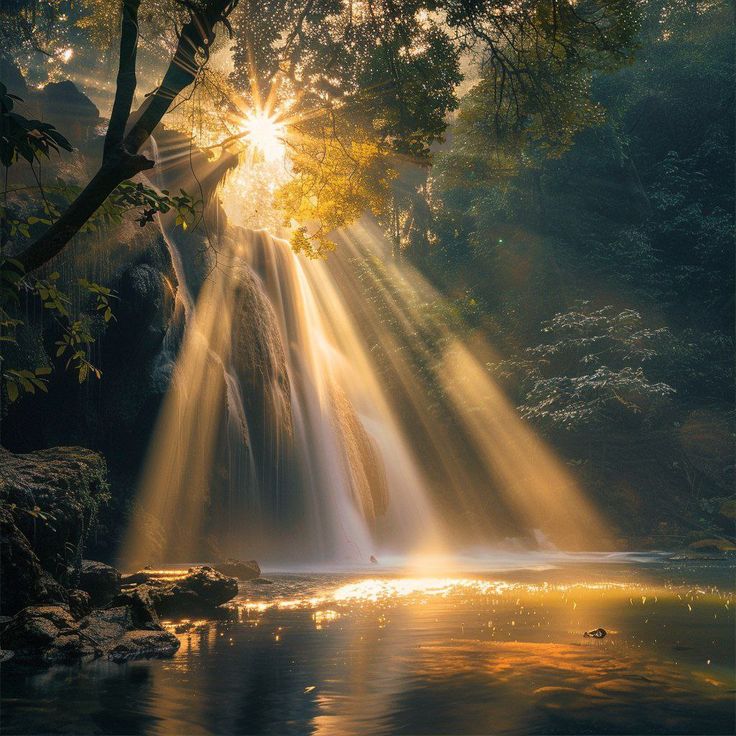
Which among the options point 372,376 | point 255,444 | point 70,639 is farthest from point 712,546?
A: point 70,639

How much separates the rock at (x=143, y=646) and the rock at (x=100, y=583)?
2.77 m

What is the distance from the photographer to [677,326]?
29656 mm

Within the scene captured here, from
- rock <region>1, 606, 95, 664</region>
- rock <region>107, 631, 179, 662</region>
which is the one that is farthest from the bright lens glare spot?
rock <region>1, 606, 95, 664</region>

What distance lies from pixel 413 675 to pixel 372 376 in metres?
24.8

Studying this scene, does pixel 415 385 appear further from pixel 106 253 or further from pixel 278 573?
pixel 106 253

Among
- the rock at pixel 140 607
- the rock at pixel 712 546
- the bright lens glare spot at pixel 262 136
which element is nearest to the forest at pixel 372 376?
the rock at pixel 140 607

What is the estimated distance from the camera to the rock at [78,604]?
8430 mm

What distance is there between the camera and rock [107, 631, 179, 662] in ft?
23.1

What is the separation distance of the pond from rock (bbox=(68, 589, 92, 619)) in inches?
47.3

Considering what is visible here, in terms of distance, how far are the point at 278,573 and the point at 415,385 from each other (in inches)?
618

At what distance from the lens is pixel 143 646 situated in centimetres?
727

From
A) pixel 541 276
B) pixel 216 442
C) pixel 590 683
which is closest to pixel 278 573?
pixel 216 442

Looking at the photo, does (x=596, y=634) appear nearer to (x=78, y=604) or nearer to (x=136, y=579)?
(x=78, y=604)

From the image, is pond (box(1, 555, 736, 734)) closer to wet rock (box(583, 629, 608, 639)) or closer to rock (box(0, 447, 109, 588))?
wet rock (box(583, 629, 608, 639))
